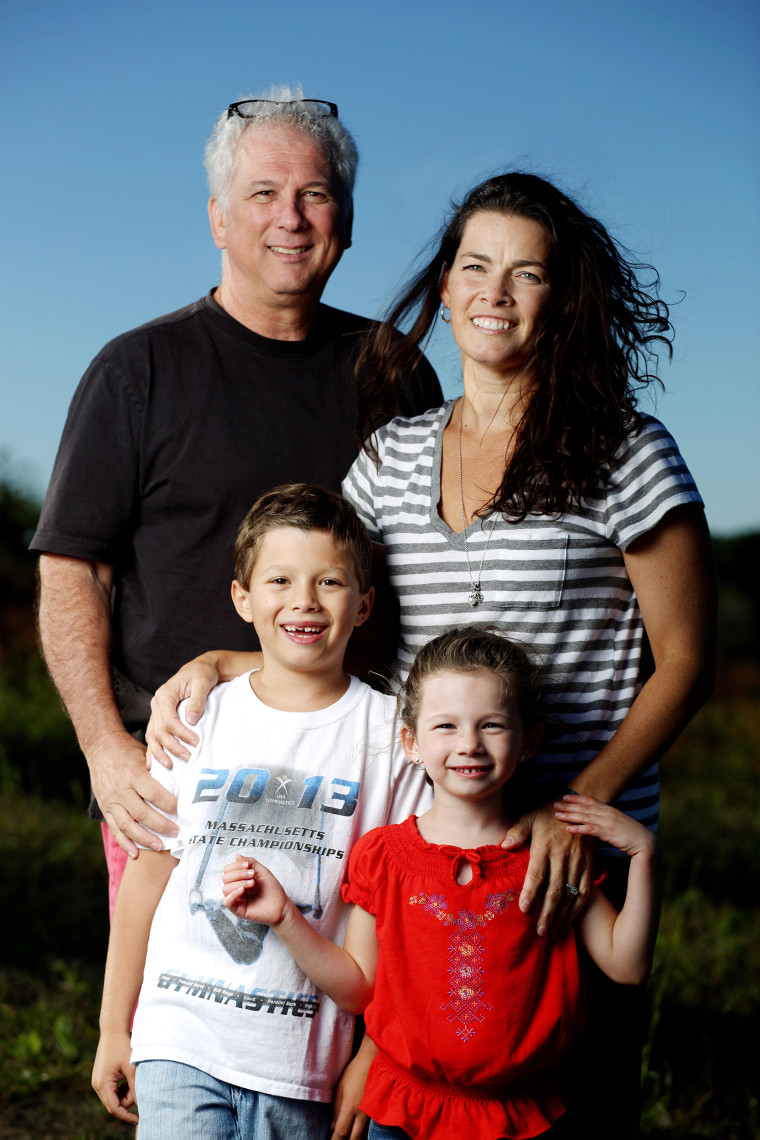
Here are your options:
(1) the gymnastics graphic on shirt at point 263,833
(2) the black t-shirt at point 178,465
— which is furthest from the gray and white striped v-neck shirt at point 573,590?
(2) the black t-shirt at point 178,465

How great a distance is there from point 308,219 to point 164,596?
1.07 m

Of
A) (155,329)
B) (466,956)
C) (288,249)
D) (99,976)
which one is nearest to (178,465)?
(155,329)

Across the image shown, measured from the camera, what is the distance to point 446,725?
1.81 meters

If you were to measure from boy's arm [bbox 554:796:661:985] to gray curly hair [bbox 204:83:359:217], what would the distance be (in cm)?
182

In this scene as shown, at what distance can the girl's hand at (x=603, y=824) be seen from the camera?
1802 mm

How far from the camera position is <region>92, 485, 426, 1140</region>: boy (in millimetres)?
1837

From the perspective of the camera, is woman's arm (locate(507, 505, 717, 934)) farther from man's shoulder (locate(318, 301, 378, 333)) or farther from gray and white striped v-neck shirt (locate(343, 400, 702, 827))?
man's shoulder (locate(318, 301, 378, 333))

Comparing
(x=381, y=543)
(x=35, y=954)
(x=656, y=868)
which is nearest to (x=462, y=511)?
(x=381, y=543)

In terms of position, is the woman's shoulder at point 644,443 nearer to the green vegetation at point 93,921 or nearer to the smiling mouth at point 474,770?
the smiling mouth at point 474,770

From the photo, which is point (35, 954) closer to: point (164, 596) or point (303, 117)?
point (164, 596)

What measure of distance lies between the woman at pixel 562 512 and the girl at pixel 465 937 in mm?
125

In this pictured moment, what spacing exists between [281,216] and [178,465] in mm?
715

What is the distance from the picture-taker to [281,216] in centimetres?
270

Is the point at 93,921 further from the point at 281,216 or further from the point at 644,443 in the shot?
the point at 644,443
